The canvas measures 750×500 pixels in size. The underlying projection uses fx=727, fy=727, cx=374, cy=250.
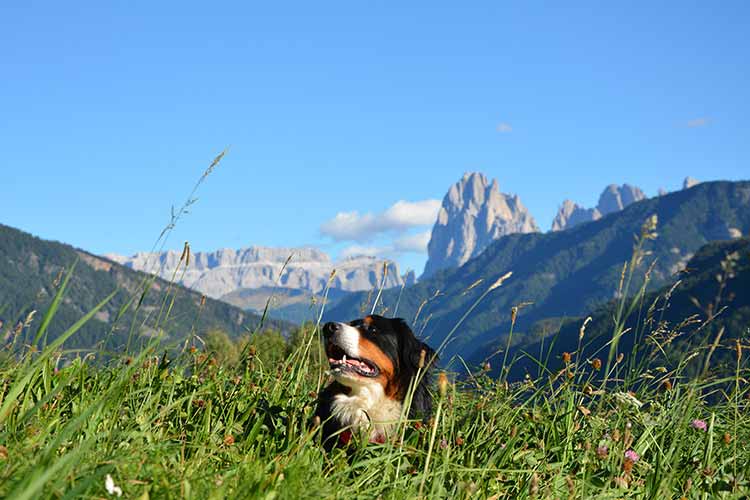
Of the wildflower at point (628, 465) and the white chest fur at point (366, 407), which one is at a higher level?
the white chest fur at point (366, 407)

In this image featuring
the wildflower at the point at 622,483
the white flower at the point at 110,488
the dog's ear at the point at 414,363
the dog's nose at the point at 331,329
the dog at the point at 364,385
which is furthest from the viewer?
the dog's ear at the point at 414,363

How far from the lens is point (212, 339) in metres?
98.6

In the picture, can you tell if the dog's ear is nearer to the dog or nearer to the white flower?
the dog

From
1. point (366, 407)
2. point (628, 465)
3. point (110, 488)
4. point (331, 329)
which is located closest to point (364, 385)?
point (366, 407)

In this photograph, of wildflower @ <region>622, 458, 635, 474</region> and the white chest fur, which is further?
the white chest fur

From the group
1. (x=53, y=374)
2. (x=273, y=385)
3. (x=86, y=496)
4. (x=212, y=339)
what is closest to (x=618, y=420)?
(x=273, y=385)

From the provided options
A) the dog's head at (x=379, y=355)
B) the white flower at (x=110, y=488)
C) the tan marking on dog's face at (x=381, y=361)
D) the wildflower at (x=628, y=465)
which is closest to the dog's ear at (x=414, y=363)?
the dog's head at (x=379, y=355)

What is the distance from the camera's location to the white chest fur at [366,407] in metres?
4.80

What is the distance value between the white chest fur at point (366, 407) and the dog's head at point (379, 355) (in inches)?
2.2

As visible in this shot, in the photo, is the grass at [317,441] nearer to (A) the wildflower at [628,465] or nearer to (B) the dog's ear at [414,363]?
(A) the wildflower at [628,465]

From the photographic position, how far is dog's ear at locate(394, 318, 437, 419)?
5047 mm

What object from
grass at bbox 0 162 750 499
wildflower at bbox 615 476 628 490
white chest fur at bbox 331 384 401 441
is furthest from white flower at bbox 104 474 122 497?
wildflower at bbox 615 476 628 490

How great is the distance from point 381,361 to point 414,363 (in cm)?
38

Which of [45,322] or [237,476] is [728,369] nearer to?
[237,476]
